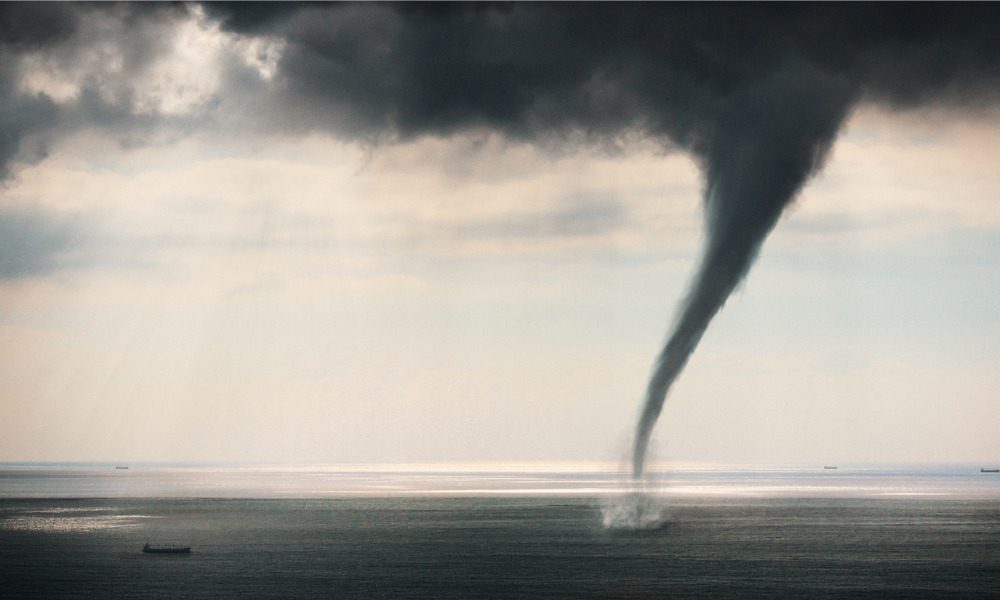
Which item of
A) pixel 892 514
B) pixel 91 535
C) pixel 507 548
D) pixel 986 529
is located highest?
pixel 507 548

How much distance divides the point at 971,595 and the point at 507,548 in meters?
44.2

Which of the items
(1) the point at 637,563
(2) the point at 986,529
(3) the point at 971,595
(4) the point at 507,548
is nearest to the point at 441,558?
(4) the point at 507,548

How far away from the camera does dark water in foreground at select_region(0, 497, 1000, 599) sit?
7981 cm

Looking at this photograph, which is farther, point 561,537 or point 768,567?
point 561,537

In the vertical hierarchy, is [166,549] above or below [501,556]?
below

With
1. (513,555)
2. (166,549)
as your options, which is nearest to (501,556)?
(513,555)

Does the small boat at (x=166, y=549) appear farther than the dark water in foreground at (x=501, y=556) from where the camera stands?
Yes

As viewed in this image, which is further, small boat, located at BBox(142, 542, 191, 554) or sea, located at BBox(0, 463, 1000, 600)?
small boat, located at BBox(142, 542, 191, 554)

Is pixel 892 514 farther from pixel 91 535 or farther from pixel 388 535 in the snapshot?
pixel 91 535

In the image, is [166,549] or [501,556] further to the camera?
Result: [166,549]

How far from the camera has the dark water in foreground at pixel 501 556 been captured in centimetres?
7981

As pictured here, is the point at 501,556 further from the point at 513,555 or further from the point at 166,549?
the point at 166,549

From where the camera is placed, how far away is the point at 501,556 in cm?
10006

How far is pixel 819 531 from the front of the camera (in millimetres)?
130750
